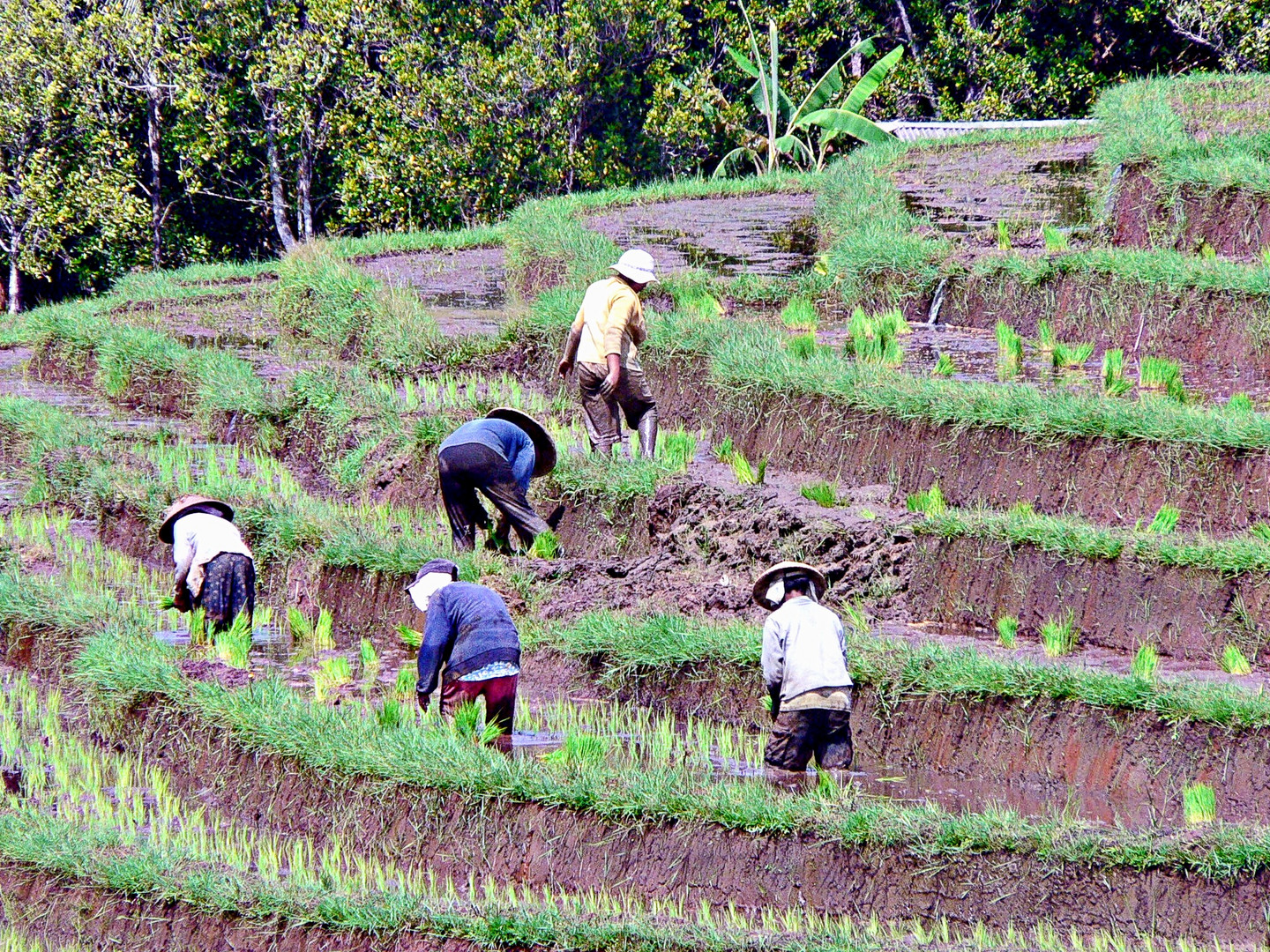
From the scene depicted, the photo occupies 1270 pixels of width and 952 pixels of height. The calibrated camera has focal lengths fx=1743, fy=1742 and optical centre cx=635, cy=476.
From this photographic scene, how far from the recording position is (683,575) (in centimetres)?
910

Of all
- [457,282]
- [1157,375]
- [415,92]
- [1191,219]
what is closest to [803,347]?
[1157,375]

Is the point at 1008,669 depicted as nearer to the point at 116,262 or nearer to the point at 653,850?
the point at 653,850

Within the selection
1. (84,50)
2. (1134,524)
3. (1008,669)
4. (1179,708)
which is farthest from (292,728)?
(84,50)

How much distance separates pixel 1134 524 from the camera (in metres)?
9.03

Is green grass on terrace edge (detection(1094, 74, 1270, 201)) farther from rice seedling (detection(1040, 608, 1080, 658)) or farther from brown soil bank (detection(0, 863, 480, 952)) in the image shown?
brown soil bank (detection(0, 863, 480, 952))

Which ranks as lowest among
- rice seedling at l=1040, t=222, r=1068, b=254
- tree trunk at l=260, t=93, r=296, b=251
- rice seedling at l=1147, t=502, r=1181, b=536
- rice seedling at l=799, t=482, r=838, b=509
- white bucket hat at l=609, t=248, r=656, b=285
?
rice seedling at l=1147, t=502, r=1181, b=536

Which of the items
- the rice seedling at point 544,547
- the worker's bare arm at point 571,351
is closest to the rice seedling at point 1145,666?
the rice seedling at point 544,547

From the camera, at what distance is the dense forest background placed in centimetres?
2155

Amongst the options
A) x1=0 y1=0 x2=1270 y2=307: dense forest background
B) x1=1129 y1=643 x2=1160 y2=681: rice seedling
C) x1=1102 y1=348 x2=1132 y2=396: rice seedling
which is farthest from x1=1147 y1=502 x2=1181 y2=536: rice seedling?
x1=0 y1=0 x2=1270 y2=307: dense forest background

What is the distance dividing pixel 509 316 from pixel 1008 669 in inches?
282

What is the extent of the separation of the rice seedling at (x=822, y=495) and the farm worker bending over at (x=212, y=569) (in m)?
2.93

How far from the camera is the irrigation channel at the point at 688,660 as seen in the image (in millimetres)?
5926

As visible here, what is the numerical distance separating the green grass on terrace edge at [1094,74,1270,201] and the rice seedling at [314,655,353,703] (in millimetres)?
7870

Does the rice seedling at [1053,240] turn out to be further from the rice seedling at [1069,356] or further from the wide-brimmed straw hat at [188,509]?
the wide-brimmed straw hat at [188,509]
